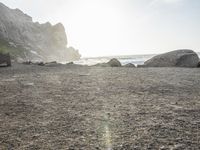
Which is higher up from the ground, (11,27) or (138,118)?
(11,27)

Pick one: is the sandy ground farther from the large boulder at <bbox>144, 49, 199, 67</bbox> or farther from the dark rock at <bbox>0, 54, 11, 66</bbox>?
the dark rock at <bbox>0, 54, 11, 66</bbox>

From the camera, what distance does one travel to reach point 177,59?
1379 inches

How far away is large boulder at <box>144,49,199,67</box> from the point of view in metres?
34.6

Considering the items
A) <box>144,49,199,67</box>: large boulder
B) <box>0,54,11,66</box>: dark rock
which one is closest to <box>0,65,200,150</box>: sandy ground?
<box>144,49,199,67</box>: large boulder

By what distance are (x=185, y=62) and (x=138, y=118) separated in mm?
29168

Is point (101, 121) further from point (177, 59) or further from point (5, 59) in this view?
point (5, 59)

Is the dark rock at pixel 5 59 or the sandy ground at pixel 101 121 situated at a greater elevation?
the dark rock at pixel 5 59

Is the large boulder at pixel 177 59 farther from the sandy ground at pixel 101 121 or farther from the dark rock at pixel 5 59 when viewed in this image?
the sandy ground at pixel 101 121

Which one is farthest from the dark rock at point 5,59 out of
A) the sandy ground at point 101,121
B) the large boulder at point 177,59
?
the sandy ground at point 101,121

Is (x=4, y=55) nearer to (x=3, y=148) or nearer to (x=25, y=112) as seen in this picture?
(x=25, y=112)

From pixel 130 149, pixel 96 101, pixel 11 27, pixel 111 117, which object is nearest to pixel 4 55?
pixel 96 101

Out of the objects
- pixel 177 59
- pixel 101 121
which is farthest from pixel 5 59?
pixel 101 121

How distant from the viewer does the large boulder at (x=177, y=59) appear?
3459 centimetres

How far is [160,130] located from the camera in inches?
249
